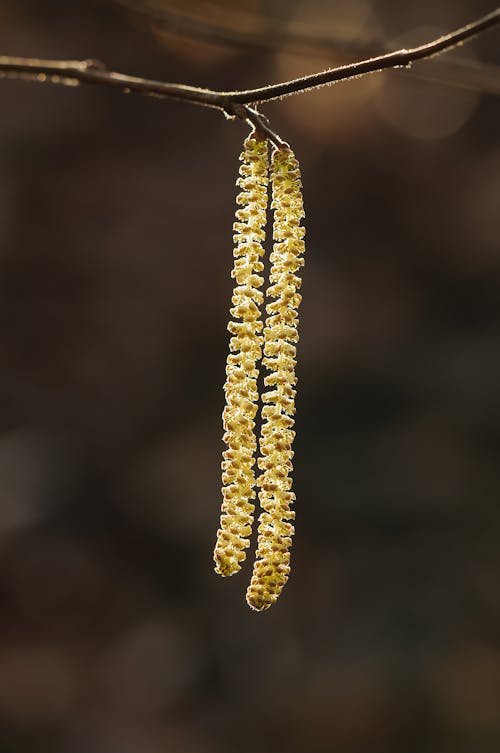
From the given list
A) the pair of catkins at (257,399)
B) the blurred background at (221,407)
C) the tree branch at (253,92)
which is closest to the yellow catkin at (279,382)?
the pair of catkins at (257,399)

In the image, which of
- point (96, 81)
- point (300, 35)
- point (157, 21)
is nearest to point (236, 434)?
point (96, 81)

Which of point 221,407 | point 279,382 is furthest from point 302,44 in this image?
point 221,407

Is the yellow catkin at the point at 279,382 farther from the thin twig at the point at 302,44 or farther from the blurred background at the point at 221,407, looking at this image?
the blurred background at the point at 221,407

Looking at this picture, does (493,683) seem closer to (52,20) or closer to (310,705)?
(310,705)

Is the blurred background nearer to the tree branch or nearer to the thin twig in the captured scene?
the thin twig

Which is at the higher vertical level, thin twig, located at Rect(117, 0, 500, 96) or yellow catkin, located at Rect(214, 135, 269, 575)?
thin twig, located at Rect(117, 0, 500, 96)

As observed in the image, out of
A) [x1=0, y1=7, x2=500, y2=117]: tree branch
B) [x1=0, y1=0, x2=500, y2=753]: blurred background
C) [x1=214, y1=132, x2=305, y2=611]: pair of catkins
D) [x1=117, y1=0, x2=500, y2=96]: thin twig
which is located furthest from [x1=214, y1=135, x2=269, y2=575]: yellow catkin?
[x1=0, y1=0, x2=500, y2=753]: blurred background

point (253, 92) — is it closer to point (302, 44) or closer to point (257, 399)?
point (257, 399)
